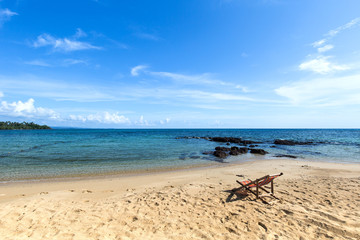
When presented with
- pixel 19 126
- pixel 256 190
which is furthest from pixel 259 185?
pixel 19 126

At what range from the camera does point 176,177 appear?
37.1ft

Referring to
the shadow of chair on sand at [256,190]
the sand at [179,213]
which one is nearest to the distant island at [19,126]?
the sand at [179,213]

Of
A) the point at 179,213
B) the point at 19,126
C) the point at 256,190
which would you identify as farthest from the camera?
the point at 19,126

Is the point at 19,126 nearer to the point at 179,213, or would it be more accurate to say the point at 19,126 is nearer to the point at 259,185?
the point at 179,213

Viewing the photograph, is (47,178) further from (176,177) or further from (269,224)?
(269,224)

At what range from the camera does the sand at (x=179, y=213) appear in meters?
4.83

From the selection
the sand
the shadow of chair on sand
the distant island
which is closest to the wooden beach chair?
the shadow of chair on sand

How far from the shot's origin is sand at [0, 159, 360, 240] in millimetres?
4832

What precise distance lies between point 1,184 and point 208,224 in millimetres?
12563

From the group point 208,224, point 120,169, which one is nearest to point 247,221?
point 208,224

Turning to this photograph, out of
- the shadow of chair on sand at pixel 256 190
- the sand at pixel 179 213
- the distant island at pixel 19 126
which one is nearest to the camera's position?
the sand at pixel 179 213

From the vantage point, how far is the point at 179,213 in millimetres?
5984

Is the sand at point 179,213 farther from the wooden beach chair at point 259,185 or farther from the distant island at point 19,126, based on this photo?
the distant island at point 19,126

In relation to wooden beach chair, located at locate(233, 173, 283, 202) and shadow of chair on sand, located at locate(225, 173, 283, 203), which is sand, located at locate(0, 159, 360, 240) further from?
wooden beach chair, located at locate(233, 173, 283, 202)
